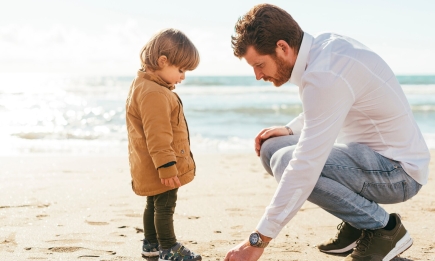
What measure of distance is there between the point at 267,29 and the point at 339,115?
0.53 metres

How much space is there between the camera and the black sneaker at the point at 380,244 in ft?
8.61

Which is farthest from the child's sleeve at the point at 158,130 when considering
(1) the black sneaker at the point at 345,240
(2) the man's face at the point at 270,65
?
(1) the black sneaker at the point at 345,240

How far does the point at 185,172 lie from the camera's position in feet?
9.36

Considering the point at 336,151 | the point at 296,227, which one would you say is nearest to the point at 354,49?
the point at 336,151

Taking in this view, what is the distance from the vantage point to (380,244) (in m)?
2.62

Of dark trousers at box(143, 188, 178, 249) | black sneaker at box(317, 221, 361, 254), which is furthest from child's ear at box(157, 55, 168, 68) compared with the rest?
black sneaker at box(317, 221, 361, 254)

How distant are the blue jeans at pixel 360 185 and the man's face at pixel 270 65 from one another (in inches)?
16.3

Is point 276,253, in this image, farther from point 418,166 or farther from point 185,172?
point 418,166

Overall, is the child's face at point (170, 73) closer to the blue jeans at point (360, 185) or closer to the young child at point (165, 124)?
the young child at point (165, 124)

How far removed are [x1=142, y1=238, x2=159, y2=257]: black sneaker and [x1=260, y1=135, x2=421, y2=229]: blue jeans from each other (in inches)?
35.8

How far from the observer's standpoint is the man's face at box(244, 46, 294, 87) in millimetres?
2510

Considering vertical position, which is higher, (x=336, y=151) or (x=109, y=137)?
(x=336, y=151)

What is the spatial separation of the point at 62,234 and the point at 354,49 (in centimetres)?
209

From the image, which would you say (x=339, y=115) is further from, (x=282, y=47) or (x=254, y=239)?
(x=254, y=239)
